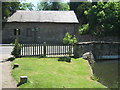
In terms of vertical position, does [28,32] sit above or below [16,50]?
below

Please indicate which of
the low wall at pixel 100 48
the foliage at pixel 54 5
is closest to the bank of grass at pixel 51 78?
the low wall at pixel 100 48

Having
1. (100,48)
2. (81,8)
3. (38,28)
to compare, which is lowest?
(100,48)

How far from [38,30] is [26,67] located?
20699 mm

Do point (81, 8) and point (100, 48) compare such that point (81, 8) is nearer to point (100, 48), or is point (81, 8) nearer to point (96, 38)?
point (96, 38)

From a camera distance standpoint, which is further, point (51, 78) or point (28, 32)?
point (28, 32)

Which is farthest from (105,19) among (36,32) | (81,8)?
(81,8)

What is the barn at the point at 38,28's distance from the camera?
32.2 meters

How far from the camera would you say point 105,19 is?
30.2 metres

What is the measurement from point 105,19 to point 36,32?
10.7 m

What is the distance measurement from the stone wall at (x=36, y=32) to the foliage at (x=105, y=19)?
328 cm

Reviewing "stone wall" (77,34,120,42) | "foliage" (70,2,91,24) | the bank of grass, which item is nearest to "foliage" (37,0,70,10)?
"foliage" (70,2,91,24)

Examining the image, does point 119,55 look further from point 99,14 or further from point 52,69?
point 52,69

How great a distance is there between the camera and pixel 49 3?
6456cm

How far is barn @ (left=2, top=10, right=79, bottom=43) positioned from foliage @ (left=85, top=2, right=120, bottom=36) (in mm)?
2652
